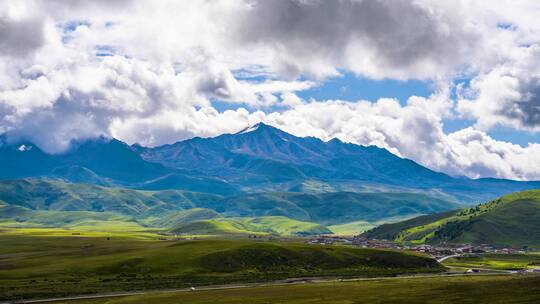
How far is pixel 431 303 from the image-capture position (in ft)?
415

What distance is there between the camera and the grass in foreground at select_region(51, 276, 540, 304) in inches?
5084

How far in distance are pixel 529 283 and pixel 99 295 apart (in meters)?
119

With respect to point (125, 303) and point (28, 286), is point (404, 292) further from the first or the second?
point (28, 286)

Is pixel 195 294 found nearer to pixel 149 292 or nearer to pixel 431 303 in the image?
pixel 149 292

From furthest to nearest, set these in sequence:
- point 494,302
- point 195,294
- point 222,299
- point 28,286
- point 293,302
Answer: point 28,286 < point 195,294 < point 222,299 < point 293,302 < point 494,302

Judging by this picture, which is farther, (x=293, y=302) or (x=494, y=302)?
(x=293, y=302)

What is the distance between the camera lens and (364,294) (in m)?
155

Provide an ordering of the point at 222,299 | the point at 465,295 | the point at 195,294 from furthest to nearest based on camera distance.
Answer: the point at 195,294 → the point at 222,299 → the point at 465,295

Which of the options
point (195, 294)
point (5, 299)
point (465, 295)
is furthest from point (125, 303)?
point (465, 295)

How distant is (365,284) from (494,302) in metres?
70.4

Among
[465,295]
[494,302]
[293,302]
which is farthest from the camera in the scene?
[293,302]

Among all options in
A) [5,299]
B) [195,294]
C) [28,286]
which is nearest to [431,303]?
[195,294]

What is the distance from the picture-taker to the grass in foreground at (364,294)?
129 m

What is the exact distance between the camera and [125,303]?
15012cm
